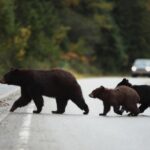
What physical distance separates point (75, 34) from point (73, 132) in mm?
75578

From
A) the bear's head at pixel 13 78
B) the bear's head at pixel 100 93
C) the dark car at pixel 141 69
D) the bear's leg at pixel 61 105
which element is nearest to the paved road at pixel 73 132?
the bear's leg at pixel 61 105

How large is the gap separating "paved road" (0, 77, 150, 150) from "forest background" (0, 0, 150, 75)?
90.8 feet

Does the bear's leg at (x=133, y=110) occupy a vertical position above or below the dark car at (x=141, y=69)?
above

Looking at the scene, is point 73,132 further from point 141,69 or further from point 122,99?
point 141,69

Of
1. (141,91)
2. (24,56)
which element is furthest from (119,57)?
(141,91)

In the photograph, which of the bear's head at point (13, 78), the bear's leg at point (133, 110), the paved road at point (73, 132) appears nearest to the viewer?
the paved road at point (73, 132)

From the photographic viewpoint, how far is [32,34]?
66500 millimetres

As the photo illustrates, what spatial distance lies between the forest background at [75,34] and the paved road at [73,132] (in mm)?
27681

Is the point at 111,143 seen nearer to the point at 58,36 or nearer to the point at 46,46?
the point at 46,46

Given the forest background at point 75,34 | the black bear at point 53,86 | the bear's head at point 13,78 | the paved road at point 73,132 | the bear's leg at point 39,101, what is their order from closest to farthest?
the paved road at point 73,132 < the bear's leg at point 39,101 < the black bear at point 53,86 < the bear's head at point 13,78 < the forest background at point 75,34

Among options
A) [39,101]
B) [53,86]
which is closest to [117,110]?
[53,86]

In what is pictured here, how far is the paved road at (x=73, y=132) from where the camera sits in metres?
14.0

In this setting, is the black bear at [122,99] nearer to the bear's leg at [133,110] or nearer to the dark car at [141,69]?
the bear's leg at [133,110]

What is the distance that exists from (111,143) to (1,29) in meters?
41.0
